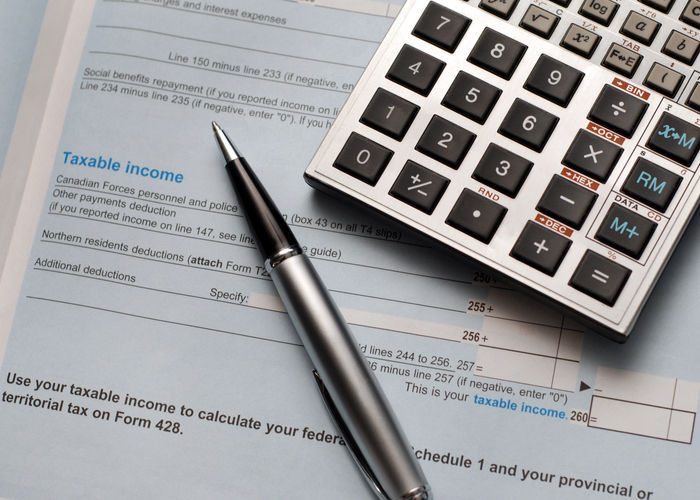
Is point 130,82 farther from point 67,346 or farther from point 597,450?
point 597,450

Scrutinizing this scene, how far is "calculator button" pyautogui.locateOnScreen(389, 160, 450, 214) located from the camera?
37cm

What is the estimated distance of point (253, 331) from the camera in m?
0.40

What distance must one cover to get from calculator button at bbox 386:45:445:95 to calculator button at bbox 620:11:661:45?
97 mm

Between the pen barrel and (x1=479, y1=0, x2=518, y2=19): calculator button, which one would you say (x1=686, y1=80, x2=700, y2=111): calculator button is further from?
the pen barrel

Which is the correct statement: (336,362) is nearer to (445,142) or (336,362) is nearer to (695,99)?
(445,142)

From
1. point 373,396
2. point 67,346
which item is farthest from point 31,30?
point 373,396

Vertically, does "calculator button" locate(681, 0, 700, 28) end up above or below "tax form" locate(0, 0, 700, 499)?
above

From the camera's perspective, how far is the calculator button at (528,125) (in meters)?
0.38

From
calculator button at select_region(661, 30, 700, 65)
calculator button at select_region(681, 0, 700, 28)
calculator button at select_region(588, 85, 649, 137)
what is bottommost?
calculator button at select_region(588, 85, 649, 137)

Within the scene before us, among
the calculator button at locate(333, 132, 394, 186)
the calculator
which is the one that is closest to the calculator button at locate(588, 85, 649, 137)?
the calculator

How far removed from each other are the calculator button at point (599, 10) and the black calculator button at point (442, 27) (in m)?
0.06

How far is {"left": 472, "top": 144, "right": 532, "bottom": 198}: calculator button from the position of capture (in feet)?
1.22

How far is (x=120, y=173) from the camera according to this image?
1.38ft

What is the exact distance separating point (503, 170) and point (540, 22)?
3.3 inches
